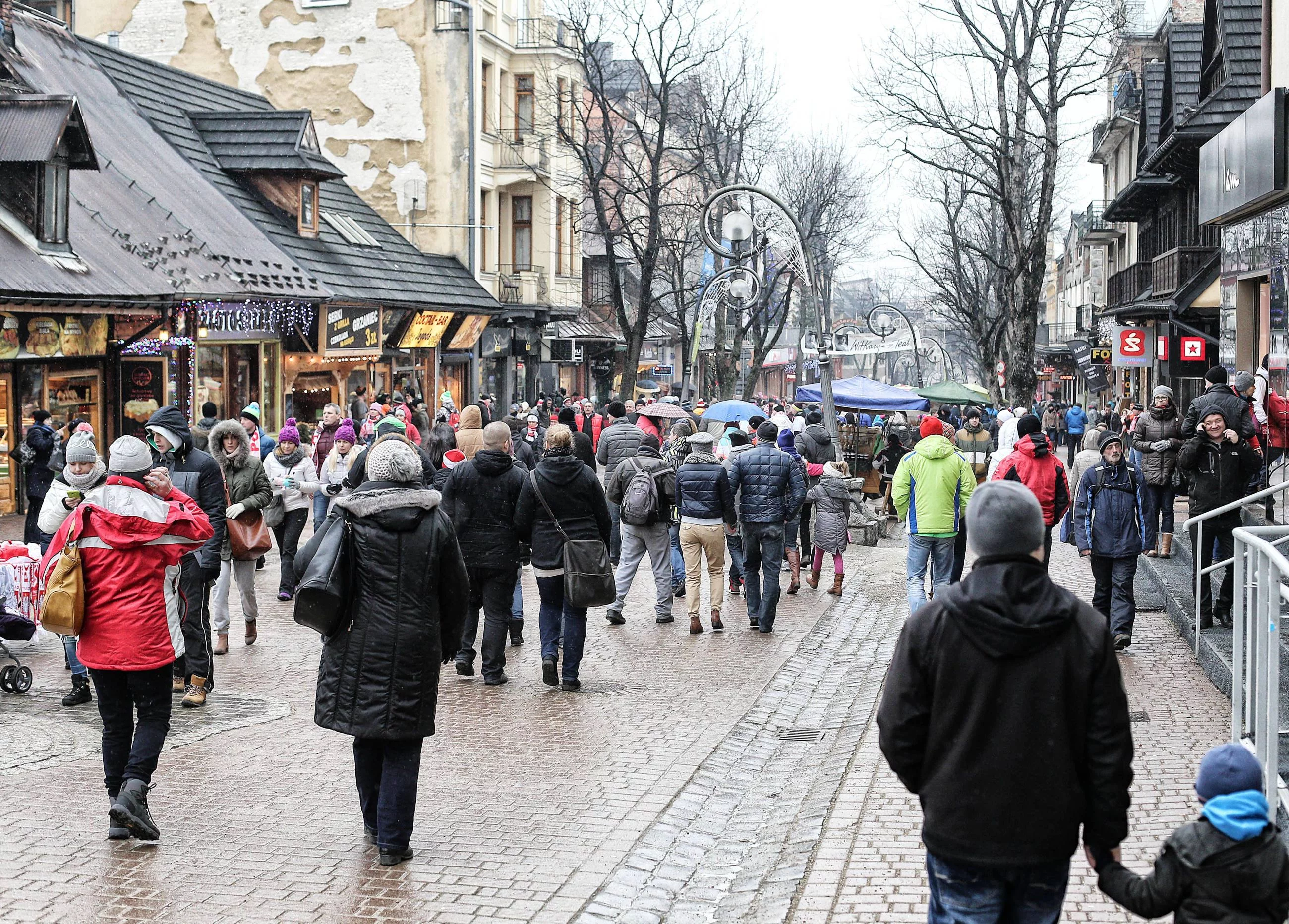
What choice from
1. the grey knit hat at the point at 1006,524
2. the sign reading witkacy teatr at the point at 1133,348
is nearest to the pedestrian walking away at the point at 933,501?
the grey knit hat at the point at 1006,524

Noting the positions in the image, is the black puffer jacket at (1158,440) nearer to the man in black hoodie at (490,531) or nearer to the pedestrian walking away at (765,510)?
the pedestrian walking away at (765,510)

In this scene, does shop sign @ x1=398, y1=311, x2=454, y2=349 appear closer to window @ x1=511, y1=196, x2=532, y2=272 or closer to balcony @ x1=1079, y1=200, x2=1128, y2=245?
window @ x1=511, y1=196, x2=532, y2=272

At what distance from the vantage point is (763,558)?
1292cm

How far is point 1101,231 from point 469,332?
30.9 metres

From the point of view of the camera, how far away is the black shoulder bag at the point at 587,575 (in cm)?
998

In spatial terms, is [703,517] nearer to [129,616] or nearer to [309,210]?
[129,616]

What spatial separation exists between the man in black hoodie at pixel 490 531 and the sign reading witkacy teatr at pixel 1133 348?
28.3 m

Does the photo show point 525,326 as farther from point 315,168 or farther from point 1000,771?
point 1000,771

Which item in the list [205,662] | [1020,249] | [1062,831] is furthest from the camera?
[1020,249]

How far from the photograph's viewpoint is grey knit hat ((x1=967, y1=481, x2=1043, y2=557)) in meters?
3.96

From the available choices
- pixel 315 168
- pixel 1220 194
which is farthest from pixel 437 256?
pixel 1220 194

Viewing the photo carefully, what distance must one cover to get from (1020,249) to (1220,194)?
1521 centimetres

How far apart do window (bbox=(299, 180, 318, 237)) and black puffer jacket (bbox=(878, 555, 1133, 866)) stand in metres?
24.9

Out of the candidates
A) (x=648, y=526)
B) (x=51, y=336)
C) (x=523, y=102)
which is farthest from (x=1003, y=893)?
(x=523, y=102)
